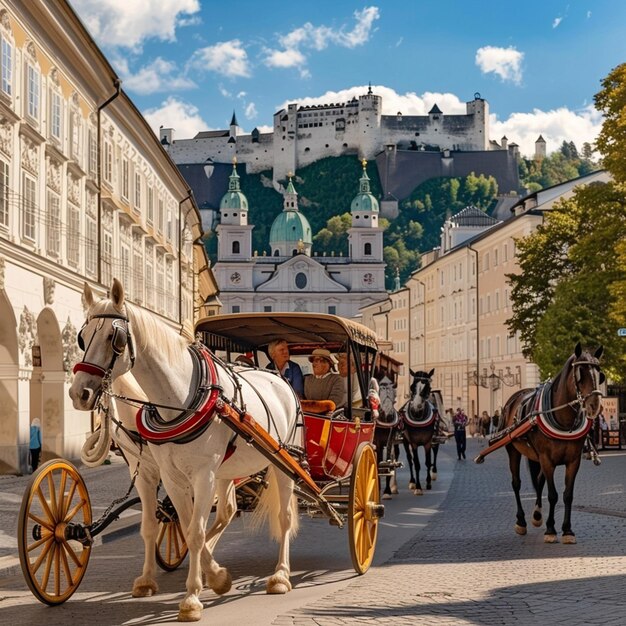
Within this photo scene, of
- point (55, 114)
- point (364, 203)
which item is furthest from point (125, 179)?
point (364, 203)

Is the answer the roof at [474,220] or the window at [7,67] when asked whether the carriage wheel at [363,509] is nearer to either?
the window at [7,67]

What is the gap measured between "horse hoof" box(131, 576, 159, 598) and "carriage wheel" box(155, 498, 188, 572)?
72cm

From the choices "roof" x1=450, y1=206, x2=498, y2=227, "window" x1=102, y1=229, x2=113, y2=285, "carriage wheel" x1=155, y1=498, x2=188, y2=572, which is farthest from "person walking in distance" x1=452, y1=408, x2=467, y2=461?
"roof" x1=450, y1=206, x2=498, y2=227

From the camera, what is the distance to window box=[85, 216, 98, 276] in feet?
88.9

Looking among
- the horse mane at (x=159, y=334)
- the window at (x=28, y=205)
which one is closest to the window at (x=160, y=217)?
the window at (x=28, y=205)

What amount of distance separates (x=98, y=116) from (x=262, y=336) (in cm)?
1844

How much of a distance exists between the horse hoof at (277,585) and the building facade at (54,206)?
12964mm

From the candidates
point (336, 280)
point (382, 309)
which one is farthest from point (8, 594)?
point (336, 280)

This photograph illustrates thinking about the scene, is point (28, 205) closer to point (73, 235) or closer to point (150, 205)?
point (73, 235)

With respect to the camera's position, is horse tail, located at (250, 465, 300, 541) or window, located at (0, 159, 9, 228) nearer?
horse tail, located at (250, 465, 300, 541)

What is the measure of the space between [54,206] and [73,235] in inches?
65.8

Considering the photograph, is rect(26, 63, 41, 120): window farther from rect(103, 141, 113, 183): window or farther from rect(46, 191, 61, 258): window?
rect(103, 141, 113, 183): window

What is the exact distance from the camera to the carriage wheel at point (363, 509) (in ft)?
29.0

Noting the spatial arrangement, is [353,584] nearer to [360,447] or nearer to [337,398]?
[360,447]
